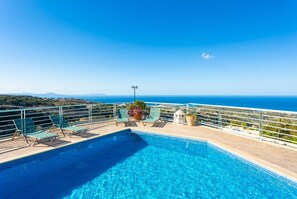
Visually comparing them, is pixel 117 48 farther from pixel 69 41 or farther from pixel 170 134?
pixel 170 134

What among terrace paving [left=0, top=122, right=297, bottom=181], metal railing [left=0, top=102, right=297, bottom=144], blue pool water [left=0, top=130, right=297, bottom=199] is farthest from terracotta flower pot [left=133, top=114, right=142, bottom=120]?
blue pool water [left=0, top=130, right=297, bottom=199]

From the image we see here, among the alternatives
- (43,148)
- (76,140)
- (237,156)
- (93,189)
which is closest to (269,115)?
(237,156)

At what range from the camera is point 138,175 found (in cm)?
421

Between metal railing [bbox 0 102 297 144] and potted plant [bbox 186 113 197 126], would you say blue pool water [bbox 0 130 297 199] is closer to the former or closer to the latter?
metal railing [bbox 0 102 297 144]

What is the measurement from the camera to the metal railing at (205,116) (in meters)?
6.01

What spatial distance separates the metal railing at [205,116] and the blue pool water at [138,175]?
1.77m

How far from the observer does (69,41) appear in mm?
12391

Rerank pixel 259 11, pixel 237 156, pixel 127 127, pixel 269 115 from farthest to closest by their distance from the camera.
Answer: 1. pixel 259 11
2. pixel 127 127
3. pixel 269 115
4. pixel 237 156

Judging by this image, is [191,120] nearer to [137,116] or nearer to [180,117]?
[180,117]

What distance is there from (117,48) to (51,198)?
13.1 metres

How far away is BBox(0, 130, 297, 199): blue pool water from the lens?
134 inches

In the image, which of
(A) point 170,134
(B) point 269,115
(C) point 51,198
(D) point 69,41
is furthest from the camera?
(D) point 69,41

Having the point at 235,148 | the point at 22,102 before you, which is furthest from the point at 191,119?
the point at 22,102

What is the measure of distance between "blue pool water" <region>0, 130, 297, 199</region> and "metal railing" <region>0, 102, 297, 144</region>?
5.81 ft
